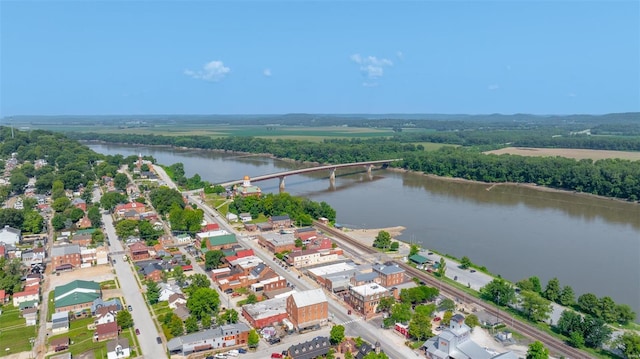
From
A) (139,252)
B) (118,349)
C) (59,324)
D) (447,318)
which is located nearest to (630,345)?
(447,318)

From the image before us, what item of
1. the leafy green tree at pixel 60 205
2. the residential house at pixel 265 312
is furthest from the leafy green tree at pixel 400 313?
the leafy green tree at pixel 60 205

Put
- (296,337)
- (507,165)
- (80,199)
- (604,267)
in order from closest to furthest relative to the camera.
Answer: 1. (296,337)
2. (604,267)
3. (80,199)
4. (507,165)

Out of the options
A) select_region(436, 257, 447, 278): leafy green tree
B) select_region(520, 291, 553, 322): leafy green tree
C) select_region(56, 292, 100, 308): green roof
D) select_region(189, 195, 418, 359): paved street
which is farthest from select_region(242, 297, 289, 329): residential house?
select_region(520, 291, 553, 322): leafy green tree

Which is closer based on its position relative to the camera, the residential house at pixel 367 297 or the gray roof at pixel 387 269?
the residential house at pixel 367 297

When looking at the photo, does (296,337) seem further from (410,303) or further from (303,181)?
(303,181)

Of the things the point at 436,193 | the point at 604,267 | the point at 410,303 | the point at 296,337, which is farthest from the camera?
the point at 436,193

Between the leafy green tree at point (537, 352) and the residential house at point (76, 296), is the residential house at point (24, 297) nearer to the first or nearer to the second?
the residential house at point (76, 296)

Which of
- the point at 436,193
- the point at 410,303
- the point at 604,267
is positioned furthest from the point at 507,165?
the point at 410,303
